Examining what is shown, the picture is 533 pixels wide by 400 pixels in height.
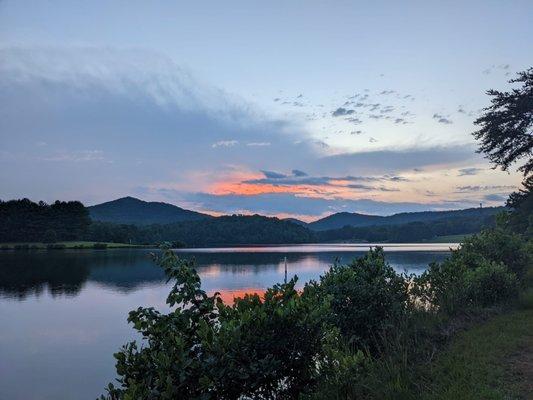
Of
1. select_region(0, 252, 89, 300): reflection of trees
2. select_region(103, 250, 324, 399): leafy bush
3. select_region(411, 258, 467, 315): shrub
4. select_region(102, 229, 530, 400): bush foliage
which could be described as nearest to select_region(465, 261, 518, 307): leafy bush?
select_region(411, 258, 467, 315): shrub

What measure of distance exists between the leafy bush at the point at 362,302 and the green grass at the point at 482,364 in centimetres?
173

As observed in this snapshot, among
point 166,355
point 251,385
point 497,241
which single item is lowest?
point 251,385

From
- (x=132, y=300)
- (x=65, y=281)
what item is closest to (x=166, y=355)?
(x=132, y=300)

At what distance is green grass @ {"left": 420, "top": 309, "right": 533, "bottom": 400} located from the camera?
289 inches

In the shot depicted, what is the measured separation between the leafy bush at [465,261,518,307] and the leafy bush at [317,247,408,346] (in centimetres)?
404

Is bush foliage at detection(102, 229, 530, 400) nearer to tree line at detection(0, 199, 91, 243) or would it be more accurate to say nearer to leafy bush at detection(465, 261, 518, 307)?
leafy bush at detection(465, 261, 518, 307)

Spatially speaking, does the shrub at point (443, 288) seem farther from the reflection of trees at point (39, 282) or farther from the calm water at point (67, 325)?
the reflection of trees at point (39, 282)

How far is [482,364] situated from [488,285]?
712cm

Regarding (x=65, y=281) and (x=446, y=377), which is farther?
(x=65, y=281)

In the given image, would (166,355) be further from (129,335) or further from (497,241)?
(129,335)

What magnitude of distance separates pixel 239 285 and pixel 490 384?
41699 mm

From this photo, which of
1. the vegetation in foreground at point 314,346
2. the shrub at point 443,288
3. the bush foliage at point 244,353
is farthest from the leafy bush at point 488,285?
the bush foliage at point 244,353

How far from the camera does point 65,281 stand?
51844mm

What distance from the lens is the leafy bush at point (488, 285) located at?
47.9 ft
